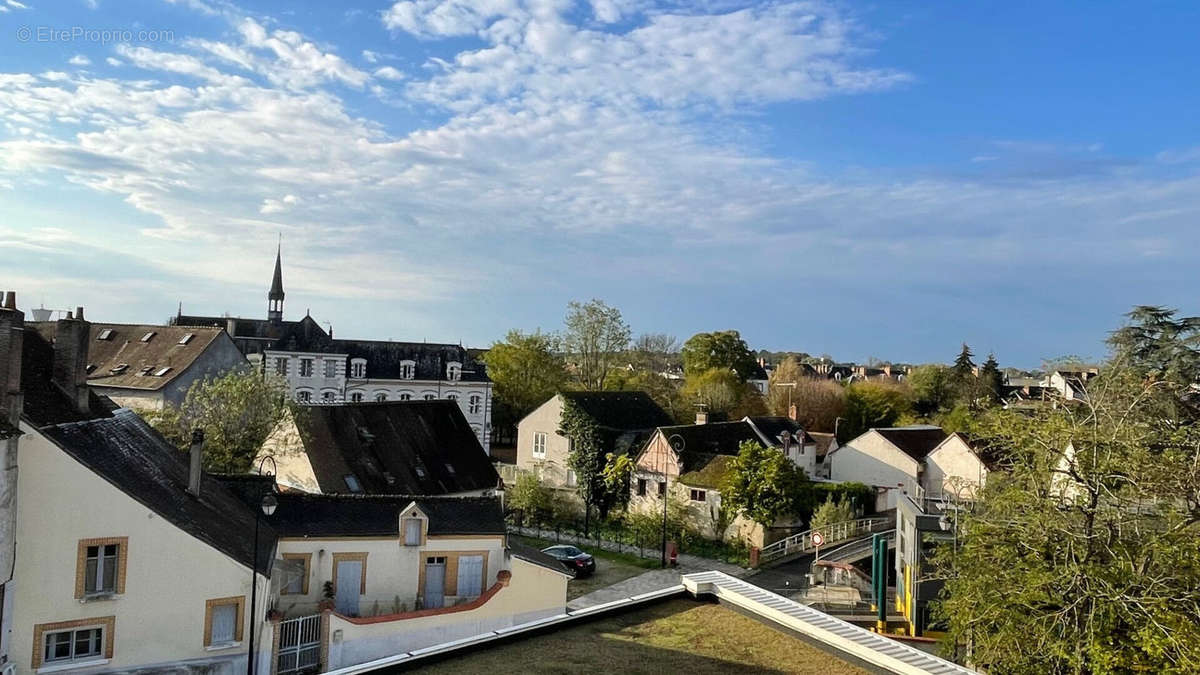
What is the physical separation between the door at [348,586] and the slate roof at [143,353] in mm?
22411

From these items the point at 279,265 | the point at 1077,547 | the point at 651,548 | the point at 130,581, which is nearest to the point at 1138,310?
the point at 651,548

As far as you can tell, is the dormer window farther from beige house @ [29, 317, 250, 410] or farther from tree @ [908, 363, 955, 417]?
tree @ [908, 363, 955, 417]

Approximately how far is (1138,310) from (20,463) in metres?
41.8

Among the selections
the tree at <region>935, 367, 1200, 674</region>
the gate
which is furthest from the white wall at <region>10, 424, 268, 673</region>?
the tree at <region>935, 367, 1200, 674</region>

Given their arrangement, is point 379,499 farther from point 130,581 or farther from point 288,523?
point 130,581

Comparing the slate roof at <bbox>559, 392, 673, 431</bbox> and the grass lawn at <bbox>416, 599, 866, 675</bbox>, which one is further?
the slate roof at <bbox>559, 392, 673, 431</bbox>

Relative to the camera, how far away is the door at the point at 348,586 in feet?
65.5

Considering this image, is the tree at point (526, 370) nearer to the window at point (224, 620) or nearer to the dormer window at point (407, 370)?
the dormer window at point (407, 370)

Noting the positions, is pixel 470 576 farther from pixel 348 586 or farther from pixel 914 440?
pixel 914 440

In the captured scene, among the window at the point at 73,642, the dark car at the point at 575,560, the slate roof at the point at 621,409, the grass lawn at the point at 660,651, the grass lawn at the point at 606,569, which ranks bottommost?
the grass lawn at the point at 606,569

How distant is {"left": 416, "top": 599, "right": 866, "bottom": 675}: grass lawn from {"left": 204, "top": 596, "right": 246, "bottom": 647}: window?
6.75 metres

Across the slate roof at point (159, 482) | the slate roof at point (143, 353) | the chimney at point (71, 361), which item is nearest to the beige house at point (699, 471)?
the slate roof at point (159, 482)

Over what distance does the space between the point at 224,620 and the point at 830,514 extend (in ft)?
75.8

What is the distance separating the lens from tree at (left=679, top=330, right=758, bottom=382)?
6400 cm
